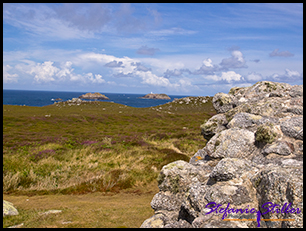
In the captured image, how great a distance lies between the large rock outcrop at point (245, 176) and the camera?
7238 millimetres

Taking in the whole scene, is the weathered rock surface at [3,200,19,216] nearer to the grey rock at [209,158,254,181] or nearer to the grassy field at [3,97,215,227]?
the grassy field at [3,97,215,227]

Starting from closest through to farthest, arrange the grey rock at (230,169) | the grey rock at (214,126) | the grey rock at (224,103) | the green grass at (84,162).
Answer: the grey rock at (230,169)
the grey rock at (214,126)
the grey rock at (224,103)
the green grass at (84,162)

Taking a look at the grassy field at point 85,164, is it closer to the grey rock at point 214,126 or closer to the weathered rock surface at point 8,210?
the weathered rock surface at point 8,210

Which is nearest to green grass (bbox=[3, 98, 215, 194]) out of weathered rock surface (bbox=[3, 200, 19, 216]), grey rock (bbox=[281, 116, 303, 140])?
weathered rock surface (bbox=[3, 200, 19, 216])

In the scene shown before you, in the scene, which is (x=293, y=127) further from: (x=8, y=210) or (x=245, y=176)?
(x=8, y=210)

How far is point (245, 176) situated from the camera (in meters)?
9.10

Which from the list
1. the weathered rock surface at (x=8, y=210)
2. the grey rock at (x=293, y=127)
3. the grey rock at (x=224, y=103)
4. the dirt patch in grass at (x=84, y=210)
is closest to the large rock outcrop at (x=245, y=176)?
the grey rock at (x=293, y=127)

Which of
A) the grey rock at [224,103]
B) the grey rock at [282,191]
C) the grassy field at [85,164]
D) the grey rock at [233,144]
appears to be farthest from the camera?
the grassy field at [85,164]

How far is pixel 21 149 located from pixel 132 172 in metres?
20.7

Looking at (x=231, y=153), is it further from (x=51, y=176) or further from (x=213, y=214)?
(x=51, y=176)

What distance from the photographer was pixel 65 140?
149 feet

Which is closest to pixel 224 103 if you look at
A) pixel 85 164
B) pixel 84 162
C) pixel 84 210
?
pixel 84 210

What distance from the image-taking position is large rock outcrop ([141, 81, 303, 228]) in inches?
285

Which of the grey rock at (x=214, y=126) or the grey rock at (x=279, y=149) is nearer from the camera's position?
the grey rock at (x=279, y=149)
